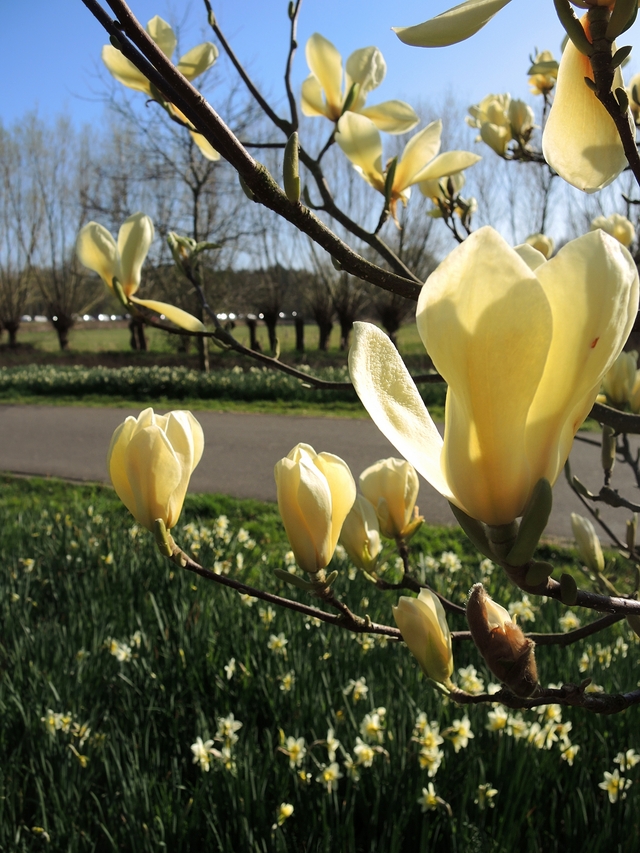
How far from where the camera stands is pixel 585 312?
310 millimetres

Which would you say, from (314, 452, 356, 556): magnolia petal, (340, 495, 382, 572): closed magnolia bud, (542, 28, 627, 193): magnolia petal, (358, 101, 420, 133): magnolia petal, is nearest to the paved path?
(358, 101, 420, 133): magnolia petal

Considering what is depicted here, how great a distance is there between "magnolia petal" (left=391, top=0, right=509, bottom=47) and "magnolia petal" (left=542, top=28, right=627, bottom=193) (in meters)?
0.11

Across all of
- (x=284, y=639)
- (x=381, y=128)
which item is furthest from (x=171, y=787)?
(x=381, y=128)

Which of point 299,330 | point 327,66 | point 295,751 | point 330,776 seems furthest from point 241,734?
point 299,330

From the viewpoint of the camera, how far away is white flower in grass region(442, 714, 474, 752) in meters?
1.57

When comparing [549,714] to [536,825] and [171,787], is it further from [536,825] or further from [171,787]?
[171,787]

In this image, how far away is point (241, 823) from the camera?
1364mm

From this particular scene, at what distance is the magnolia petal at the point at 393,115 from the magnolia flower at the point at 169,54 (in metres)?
0.29

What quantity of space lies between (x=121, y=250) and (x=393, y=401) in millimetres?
764

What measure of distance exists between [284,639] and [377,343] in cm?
183

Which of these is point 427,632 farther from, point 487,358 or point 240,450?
point 240,450

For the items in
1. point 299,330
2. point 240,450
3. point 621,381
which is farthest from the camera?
point 299,330

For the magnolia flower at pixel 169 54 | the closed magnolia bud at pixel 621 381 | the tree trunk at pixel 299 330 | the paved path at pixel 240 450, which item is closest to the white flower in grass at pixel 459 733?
the closed magnolia bud at pixel 621 381

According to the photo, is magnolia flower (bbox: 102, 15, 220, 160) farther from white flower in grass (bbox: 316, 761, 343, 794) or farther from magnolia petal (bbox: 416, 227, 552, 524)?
white flower in grass (bbox: 316, 761, 343, 794)
